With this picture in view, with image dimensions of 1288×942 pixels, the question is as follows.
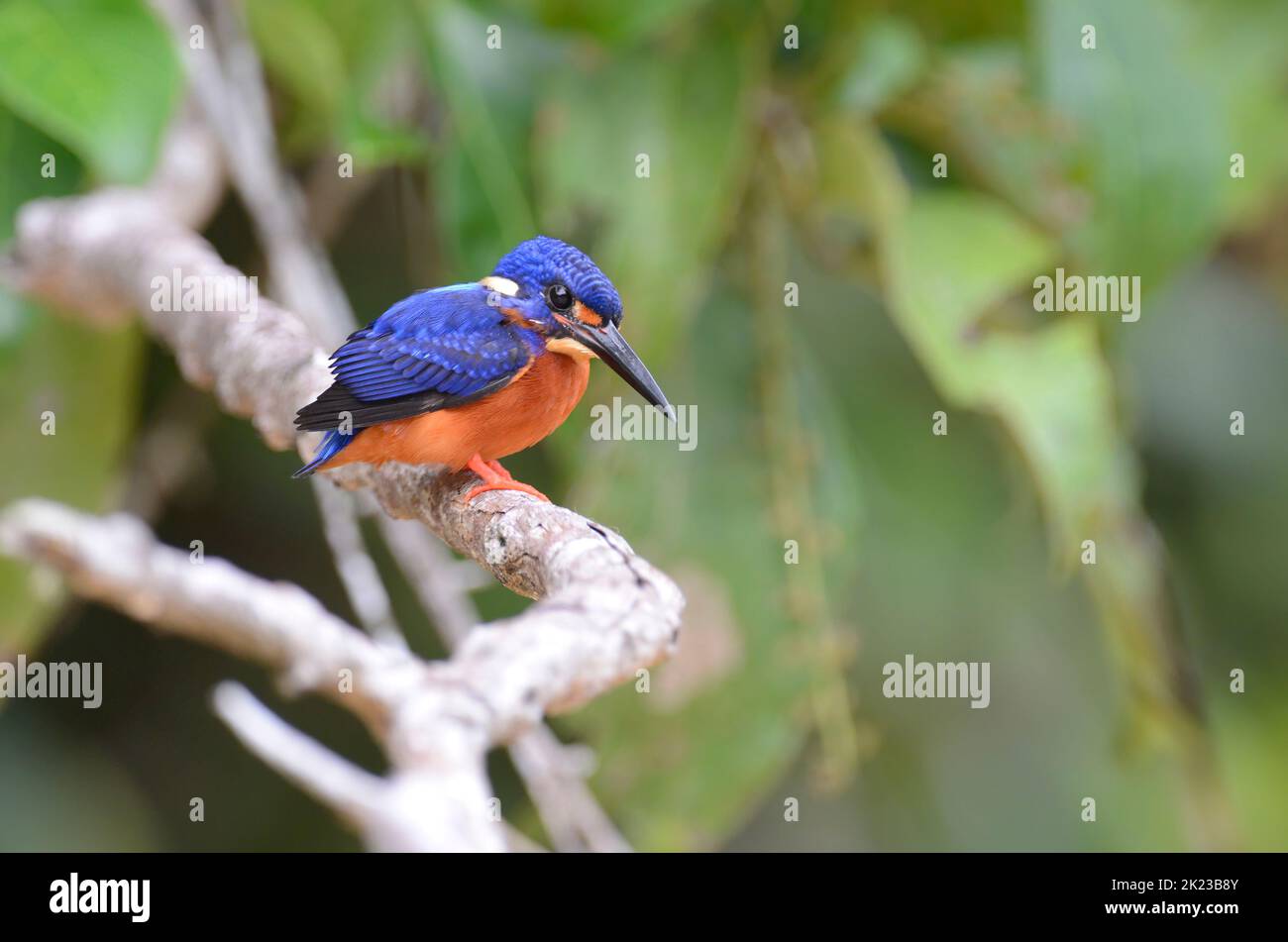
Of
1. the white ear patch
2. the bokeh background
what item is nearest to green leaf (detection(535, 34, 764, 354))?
the bokeh background

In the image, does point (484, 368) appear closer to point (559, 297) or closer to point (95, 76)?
point (559, 297)

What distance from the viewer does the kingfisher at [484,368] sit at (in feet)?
6.41

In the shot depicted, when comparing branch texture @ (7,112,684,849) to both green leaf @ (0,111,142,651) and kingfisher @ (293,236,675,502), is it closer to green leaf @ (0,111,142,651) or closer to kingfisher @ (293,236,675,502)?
kingfisher @ (293,236,675,502)

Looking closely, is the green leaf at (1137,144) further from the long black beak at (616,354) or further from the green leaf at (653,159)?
the long black beak at (616,354)

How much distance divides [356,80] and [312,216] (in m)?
0.72

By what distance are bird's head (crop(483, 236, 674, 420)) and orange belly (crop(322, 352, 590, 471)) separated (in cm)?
7

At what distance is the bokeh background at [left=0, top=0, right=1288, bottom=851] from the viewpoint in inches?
114

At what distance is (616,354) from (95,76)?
1.19m

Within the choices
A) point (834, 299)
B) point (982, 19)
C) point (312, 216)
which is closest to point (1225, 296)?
point (834, 299)

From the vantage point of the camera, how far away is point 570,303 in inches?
78.7

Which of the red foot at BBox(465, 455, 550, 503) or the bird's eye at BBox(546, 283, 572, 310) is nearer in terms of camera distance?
the red foot at BBox(465, 455, 550, 503)

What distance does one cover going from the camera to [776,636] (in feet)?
10.3

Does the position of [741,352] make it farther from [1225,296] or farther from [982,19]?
[1225,296]

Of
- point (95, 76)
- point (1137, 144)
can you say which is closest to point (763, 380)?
point (1137, 144)
